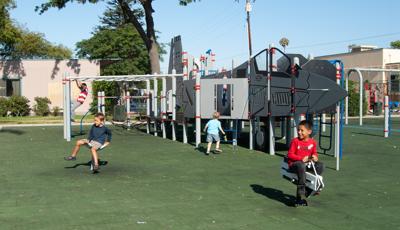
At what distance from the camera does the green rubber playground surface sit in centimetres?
632

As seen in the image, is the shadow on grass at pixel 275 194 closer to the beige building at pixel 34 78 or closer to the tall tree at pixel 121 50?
the beige building at pixel 34 78

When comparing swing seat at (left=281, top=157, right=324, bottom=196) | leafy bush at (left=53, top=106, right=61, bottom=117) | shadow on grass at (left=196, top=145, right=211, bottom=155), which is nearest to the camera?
swing seat at (left=281, top=157, right=324, bottom=196)

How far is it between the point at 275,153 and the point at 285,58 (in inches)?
115

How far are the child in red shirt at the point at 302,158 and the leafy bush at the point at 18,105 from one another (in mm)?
30154

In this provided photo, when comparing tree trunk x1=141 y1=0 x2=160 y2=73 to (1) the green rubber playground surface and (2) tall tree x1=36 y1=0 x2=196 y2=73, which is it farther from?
(1) the green rubber playground surface

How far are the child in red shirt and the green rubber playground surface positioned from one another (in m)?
0.27

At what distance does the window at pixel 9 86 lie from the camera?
35656mm

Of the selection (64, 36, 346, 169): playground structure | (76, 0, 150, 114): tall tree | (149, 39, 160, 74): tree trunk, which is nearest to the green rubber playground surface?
(64, 36, 346, 169): playground structure

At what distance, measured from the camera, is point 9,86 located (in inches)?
1406

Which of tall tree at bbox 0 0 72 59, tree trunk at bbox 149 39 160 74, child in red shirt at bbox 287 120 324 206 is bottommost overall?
child in red shirt at bbox 287 120 324 206

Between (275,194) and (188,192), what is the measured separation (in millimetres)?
1344

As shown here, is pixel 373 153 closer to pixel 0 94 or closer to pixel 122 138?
pixel 122 138

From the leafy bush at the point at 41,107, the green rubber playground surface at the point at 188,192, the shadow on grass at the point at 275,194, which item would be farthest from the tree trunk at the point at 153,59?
the shadow on grass at the point at 275,194

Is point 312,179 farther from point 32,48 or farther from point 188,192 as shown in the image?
point 32,48
